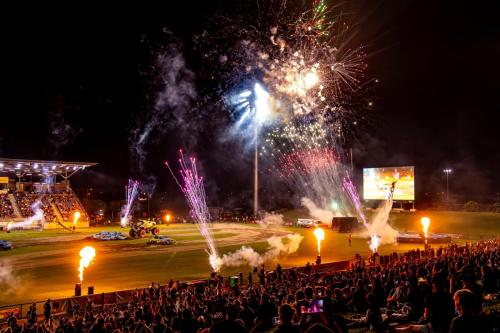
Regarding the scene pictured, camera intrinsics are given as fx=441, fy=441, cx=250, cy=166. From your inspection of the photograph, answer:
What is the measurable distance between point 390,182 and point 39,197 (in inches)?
2300

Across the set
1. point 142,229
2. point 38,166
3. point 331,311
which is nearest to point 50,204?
point 38,166

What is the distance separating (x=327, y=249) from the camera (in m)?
42.0

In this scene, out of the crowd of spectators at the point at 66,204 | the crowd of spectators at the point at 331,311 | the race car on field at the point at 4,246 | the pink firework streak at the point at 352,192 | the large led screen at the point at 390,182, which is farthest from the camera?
the pink firework streak at the point at 352,192

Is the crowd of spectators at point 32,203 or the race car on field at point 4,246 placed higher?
the crowd of spectators at point 32,203

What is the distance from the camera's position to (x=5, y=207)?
70.0 meters

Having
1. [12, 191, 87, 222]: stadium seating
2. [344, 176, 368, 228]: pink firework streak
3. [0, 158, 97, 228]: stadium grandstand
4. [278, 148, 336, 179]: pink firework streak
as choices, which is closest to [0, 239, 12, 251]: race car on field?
[0, 158, 97, 228]: stadium grandstand

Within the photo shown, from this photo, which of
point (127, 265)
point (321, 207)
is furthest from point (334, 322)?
point (321, 207)

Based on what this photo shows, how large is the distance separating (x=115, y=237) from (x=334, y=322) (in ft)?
154

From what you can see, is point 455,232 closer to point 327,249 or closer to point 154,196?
point 327,249

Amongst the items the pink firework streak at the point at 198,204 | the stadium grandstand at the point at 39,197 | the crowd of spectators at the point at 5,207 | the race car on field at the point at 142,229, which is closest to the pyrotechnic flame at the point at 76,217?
the stadium grandstand at the point at 39,197

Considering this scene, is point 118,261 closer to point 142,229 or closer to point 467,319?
point 142,229

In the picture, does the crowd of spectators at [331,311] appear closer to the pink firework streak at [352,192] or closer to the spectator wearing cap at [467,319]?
the spectator wearing cap at [467,319]

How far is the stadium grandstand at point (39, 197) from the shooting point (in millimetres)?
69281

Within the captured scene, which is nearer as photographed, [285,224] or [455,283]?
[455,283]
